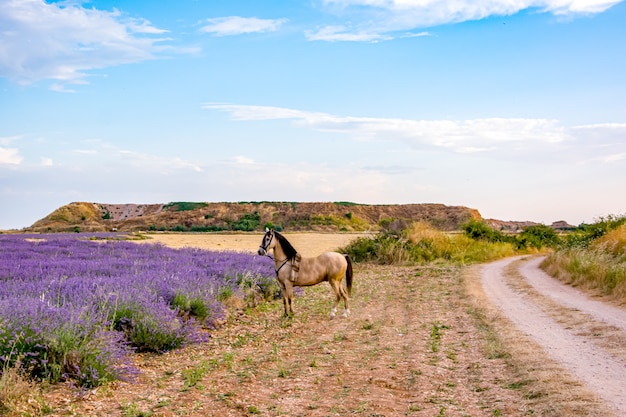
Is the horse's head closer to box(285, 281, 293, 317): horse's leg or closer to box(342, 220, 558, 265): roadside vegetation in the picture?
box(285, 281, 293, 317): horse's leg

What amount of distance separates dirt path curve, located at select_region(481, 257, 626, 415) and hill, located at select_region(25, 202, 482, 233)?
5567cm

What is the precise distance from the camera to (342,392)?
7512 mm

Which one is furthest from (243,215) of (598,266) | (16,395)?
(16,395)

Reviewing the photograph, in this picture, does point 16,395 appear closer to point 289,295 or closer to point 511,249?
point 289,295

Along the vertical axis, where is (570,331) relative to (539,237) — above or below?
below

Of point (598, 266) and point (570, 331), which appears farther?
point (598, 266)

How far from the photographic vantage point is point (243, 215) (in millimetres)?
92875


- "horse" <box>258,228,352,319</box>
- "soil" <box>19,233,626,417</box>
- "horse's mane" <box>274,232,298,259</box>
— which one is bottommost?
"soil" <box>19,233,626,417</box>

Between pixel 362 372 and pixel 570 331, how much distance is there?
18.4ft

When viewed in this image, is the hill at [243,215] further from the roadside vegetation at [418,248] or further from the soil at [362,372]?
the soil at [362,372]

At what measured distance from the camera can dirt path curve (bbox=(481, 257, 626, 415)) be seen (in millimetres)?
7913

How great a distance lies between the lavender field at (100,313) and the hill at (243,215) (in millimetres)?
60142

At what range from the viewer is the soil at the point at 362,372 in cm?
687

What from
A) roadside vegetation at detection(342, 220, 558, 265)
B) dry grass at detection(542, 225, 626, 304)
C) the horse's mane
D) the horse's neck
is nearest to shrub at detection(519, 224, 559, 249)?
roadside vegetation at detection(342, 220, 558, 265)
